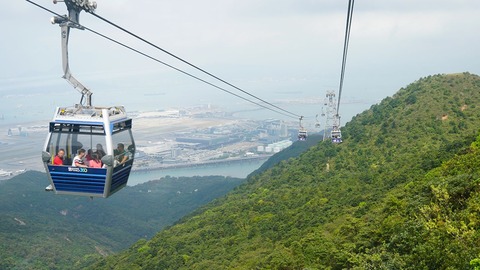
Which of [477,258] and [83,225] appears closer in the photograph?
[477,258]

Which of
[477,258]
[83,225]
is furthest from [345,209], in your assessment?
[83,225]

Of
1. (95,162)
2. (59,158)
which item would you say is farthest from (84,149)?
(59,158)

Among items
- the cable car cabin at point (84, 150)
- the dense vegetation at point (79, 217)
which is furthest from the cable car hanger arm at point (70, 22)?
the dense vegetation at point (79, 217)

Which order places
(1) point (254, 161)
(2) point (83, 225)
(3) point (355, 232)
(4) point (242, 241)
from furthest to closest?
(1) point (254, 161) < (2) point (83, 225) < (4) point (242, 241) < (3) point (355, 232)

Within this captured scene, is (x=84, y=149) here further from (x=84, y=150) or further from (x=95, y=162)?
(x=95, y=162)

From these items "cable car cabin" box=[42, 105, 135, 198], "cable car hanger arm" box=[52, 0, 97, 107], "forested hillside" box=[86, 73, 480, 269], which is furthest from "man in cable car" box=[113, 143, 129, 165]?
"forested hillside" box=[86, 73, 480, 269]

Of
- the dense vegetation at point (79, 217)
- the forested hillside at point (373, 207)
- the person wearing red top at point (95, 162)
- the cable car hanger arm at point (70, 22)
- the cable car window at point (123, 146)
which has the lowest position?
the dense vegetation at point (79, 217)

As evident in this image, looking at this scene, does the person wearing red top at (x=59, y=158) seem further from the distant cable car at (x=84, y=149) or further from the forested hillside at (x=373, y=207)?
the forested hillside at (x=373, y=207)

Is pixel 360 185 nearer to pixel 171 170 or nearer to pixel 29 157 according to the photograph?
pixel 171 170
